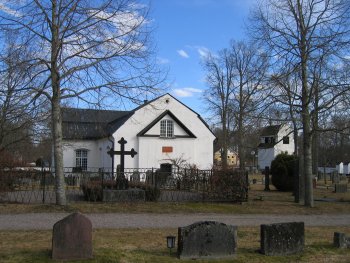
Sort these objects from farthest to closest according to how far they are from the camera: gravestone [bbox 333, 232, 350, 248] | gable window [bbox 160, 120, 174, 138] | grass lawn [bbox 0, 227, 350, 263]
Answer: gable window [bbox 160, 120, 174, 138] < gravestone [bbox 333, 232, 350, 248] < grass lawn [bbox 0, 227, 350, 263]

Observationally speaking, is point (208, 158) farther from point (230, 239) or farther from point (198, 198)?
point (230, 239)

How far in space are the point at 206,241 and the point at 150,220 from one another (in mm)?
5992

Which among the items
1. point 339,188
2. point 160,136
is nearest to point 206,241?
point 339,188

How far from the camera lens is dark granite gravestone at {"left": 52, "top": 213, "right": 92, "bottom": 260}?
310 inches

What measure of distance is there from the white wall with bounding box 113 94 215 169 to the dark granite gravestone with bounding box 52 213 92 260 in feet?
97.6

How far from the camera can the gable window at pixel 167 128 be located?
4038 centimetres

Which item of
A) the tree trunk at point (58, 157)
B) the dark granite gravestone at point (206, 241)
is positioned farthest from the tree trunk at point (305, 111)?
the dark granite gravestone at point (206, 241)

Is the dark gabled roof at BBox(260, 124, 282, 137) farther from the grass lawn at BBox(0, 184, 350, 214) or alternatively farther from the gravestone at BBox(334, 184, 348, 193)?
the gravestone at BBox(334, 184, 348, 193)

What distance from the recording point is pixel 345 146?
7831 cm

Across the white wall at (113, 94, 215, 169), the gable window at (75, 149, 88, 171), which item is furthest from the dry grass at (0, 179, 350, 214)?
the gable window at (75, 149, 88, 171)

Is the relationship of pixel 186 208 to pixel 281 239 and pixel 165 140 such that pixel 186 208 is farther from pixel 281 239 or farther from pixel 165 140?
pixel 165 140

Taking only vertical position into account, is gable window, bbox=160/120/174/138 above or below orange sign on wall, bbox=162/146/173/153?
above

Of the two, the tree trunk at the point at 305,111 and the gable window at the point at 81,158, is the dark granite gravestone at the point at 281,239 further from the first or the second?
the gable window at the point at 81,158

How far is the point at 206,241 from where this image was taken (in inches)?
341
